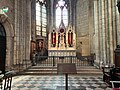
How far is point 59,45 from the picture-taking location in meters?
18.2

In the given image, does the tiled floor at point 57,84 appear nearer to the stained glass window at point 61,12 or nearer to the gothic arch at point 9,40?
the gothic arch at point 9,40

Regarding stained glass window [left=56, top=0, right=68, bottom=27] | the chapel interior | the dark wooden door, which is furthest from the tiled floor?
stained glass window [left=56, top=0, right=68, bottom=27]

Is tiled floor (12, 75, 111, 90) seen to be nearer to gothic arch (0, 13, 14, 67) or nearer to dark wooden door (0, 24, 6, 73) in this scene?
dark wooden door (0, 24, 6, 73)

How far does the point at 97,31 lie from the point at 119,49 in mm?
5651

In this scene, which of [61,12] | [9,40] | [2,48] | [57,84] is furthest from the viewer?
[61,12]

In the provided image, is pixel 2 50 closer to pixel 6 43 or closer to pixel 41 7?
pixel 6 43

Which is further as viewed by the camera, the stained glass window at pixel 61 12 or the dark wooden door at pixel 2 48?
the stained glass window at pixel 61 12

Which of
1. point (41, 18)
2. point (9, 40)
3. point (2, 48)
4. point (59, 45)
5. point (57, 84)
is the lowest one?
point (57, 84)

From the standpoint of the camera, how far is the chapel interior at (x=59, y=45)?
7.17 meters

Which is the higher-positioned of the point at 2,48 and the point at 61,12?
the point at 61,12

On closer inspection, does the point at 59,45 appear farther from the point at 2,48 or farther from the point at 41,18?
the point at 2,48

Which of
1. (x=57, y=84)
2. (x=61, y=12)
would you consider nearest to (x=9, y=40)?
(x=57, y=84)

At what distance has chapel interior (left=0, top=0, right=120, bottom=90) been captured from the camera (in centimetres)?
717

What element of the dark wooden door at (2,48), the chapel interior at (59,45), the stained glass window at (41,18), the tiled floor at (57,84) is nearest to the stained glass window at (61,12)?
the chapel interior at (59,45)
